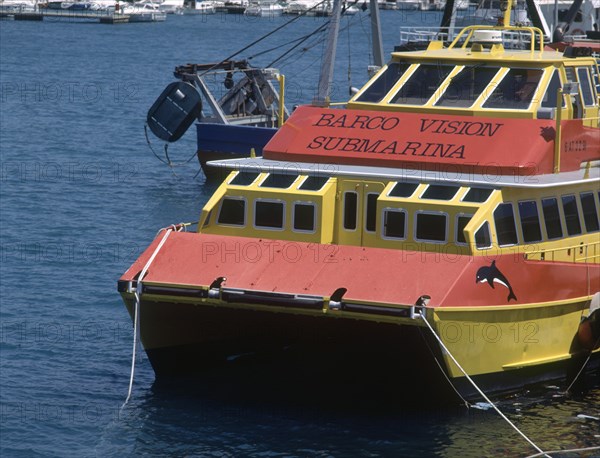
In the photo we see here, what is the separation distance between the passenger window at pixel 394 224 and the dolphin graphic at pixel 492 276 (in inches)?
74.3

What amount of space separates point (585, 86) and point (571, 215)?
347 cm

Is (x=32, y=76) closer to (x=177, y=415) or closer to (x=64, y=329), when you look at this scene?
(x=64, y=329)

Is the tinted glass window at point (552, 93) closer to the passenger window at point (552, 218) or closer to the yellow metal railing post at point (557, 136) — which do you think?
the yellow metal railing post at point (557, 136)

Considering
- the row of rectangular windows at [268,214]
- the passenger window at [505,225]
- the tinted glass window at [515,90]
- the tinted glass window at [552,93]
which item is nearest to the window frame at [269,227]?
the row of rectangular windows at [268,214]

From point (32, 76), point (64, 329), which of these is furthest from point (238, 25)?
point (64, 329)

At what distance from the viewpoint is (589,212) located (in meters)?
25.0

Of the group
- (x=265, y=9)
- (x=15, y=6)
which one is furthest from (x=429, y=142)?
(x=265, y=9)

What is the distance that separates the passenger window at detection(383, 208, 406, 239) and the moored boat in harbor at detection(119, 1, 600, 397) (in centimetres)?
2

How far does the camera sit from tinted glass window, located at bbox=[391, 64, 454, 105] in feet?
83.8

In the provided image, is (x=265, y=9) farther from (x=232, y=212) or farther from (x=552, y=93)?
(x=232, y=212)

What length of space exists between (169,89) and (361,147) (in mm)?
29473

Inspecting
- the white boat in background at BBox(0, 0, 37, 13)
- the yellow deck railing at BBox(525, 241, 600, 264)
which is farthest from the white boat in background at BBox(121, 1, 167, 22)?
the yellow deck railing at BBox(525, 241, 600, 264)

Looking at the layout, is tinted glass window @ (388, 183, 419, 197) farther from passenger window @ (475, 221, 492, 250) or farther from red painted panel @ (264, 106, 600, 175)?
passenger window @ (475, 221, 492, 250)

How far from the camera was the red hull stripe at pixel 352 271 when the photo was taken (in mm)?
21078
